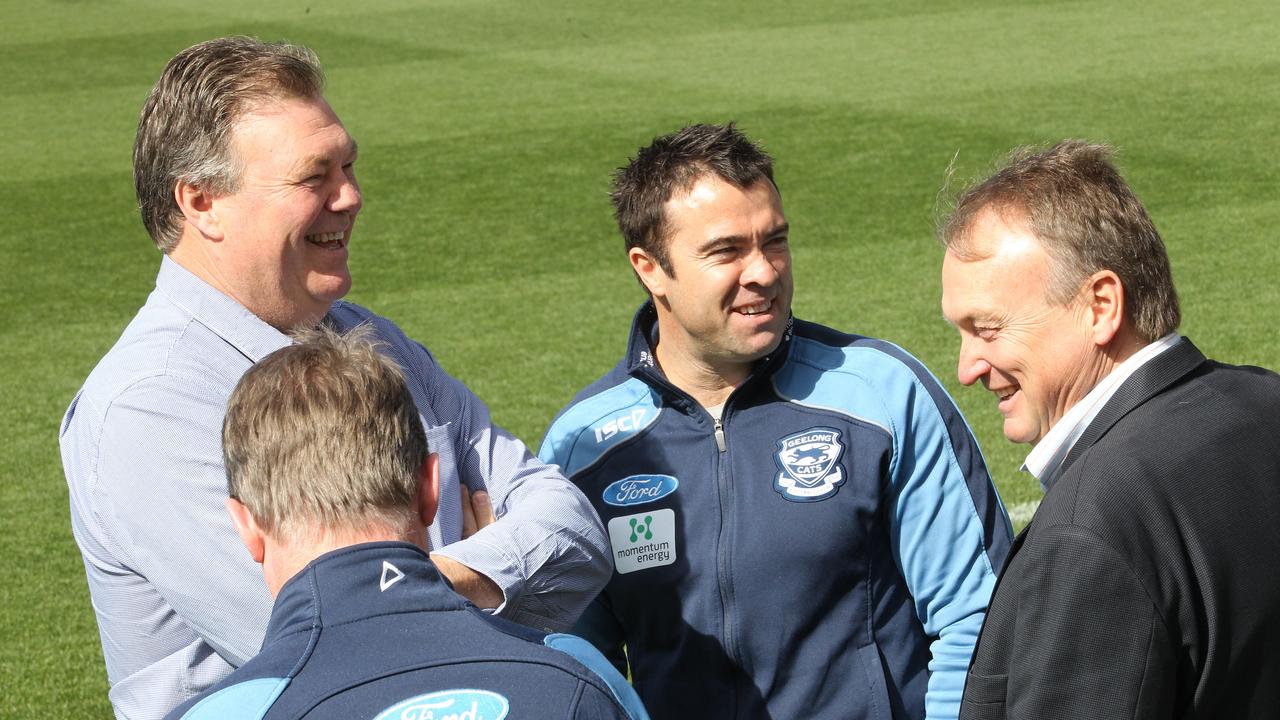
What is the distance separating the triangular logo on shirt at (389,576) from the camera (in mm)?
1771

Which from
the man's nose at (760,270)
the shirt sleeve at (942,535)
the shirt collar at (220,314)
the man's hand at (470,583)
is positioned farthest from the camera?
the man's nose at (760,270)

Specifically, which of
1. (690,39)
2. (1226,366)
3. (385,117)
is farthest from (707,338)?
(690,39)

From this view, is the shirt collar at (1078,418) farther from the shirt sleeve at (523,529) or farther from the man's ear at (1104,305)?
the shirt sleeve at (523,529)

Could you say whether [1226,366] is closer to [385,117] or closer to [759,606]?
[759,606]

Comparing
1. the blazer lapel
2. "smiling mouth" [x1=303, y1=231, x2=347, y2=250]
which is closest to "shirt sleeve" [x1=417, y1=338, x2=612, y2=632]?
"smiling mouth" [x1=303, y1=231, x2=347, y2=250]

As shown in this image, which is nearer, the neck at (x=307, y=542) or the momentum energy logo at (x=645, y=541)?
the neck at (x=307, y=542)

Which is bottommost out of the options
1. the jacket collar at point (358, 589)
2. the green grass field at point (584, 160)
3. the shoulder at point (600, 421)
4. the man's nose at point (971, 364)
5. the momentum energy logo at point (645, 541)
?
the green grass field at point (584, 160)

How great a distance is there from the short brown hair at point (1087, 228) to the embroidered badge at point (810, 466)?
68 centimetres

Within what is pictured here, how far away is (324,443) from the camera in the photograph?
1.86m

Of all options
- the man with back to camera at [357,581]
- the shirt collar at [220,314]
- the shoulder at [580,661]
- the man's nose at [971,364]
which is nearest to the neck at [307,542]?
the man with back to camera at [357,581]

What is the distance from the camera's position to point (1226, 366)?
7.37ft

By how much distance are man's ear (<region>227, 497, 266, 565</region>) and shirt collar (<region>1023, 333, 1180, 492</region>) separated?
114 centimetres

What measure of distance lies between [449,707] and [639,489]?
148 centimetres

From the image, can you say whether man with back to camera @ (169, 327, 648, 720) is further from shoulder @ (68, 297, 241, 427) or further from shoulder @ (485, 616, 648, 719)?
shoulder @ (68, 297, 241, 427)
